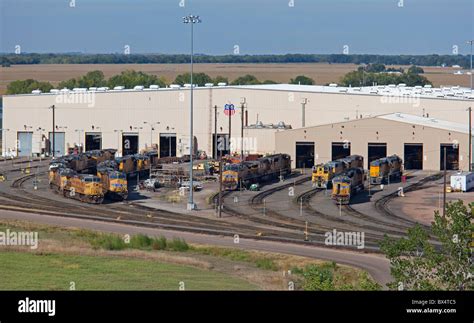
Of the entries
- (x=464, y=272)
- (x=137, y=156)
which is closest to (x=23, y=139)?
(x=137, y=156)

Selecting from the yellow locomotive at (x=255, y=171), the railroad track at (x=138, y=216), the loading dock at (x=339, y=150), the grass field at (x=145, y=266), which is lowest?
the railroad track at (x=138, y=216)

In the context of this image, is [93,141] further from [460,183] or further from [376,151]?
[460,183]

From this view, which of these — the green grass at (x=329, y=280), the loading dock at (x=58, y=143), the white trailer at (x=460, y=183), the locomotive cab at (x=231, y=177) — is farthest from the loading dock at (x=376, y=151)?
the green grass at (x=329, y=280)

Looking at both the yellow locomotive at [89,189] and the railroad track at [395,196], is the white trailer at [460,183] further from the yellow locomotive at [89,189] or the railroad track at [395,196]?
the yellow locomotive at [89,189]

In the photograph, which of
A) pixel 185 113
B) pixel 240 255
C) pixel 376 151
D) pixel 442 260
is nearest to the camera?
pixel 442 260

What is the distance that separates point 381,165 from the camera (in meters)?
82.1

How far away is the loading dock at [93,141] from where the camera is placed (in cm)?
11000

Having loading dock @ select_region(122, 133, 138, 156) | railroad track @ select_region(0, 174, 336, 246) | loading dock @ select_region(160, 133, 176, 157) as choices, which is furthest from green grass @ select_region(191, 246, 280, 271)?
loading dock @ select_region(122, 133, 138, 156)

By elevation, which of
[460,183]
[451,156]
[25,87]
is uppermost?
[25,87]

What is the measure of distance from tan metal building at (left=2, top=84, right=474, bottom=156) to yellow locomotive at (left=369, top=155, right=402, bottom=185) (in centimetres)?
1358

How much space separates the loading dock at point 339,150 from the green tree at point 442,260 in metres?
59.7

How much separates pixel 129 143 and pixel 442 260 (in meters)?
79.4

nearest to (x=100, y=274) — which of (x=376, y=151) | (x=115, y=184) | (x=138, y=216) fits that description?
(x=138, y=216)

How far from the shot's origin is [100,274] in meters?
44.2
